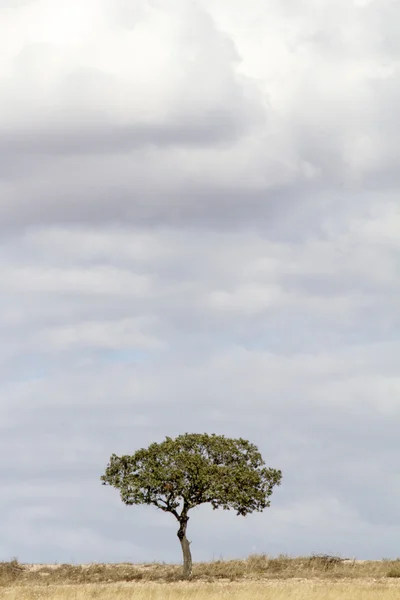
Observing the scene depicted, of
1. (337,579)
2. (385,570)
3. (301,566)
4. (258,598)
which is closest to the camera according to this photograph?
(258,598)

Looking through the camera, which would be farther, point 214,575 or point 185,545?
point 185,545

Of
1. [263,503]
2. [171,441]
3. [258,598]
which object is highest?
[171,441]

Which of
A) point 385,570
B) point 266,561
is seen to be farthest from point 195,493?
point 385,570

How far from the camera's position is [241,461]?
5559cm

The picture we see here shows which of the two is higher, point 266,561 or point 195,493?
point 195,493

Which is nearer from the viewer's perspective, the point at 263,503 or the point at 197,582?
the point at 197,582

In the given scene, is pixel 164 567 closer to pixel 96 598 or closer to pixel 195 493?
pixel 195 493

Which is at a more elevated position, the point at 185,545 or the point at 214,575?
the point at 185,545

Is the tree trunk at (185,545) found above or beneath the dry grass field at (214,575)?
above

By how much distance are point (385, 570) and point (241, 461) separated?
10.5 meters

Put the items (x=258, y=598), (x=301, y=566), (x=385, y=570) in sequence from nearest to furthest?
(x=258, y=598) → (x=385, y=570) → (x=301, y=566)

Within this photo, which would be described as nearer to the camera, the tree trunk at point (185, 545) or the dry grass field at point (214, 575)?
the dry grass field at point (214, 575)

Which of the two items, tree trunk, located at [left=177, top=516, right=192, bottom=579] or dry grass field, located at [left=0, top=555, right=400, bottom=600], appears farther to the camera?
tree trunk, located at [left=177, top=516, right=192, bottom=579]

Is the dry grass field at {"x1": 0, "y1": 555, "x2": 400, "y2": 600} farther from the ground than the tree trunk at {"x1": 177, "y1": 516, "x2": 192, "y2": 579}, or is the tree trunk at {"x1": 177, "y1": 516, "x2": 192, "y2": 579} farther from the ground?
the tree trunk at {"x1": 177, "y1": 516, "x2": 192, "y2": 579}
